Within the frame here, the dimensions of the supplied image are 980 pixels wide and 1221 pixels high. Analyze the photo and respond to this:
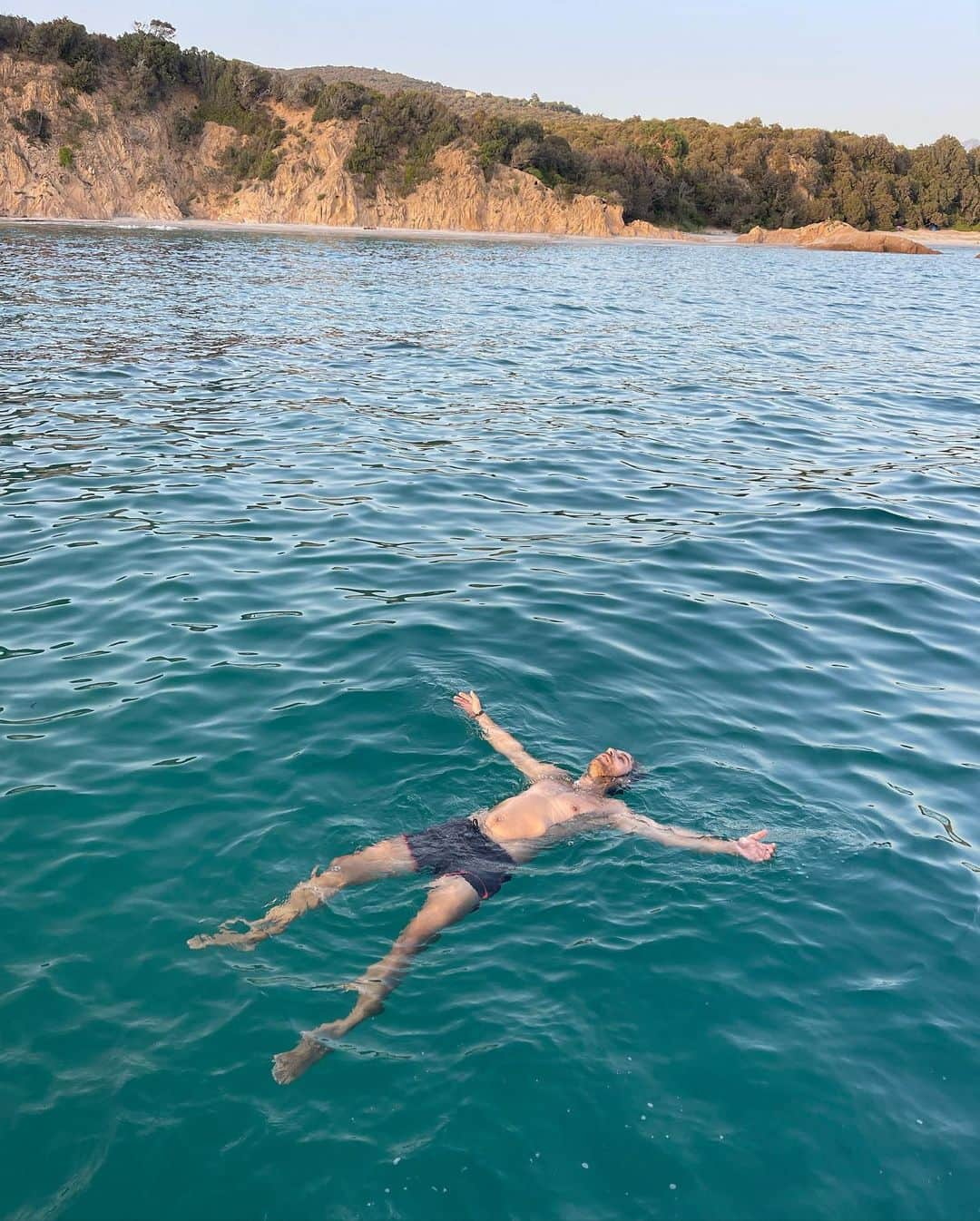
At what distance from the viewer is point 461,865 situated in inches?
261

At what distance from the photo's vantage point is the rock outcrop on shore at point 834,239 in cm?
7369

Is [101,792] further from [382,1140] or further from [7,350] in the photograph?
[7,350]

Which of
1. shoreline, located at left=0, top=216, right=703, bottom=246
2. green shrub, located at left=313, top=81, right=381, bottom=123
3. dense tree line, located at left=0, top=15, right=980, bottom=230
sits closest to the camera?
shoreline, located at left=0, top=216, right=703, bottom=246

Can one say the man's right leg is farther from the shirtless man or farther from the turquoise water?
the turquoise water

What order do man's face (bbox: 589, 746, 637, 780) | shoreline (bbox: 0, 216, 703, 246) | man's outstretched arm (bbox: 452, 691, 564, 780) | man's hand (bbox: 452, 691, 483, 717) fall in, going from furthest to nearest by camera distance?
shoreline (bbox: 0, 216, 703, 246) → man's hand (bbox: 452, 691, 483, 717) → man's outstretched arm (bbox: 452, 691, 564, 780) → man's face (bbox: 589, 746, 637, 780)

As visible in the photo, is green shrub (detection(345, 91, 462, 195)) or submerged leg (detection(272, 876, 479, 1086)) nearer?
submerged leg (detection(272, 876, 479, 1086))

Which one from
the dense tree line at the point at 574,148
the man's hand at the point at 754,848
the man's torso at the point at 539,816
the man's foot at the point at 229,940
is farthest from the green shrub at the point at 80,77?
the man's hand at the point at 754,848

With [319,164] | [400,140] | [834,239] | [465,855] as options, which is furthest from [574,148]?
[465,855]

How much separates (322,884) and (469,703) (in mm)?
2473

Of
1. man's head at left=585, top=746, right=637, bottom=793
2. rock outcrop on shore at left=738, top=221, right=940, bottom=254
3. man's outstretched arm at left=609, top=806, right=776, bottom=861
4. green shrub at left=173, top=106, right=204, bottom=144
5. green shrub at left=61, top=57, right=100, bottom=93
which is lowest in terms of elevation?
man's outstretched arm at left=609, top=806, right=776, bottom=861

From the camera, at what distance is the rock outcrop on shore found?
242 ft

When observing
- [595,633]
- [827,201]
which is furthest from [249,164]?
[595,633]

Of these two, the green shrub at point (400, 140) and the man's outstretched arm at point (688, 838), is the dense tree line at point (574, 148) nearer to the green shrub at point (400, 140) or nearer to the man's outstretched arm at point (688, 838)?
the green shrub at point (400, 140)

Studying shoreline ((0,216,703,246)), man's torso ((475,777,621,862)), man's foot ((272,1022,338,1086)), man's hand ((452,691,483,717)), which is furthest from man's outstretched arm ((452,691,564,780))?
shoreline ((0,216,703,246))
